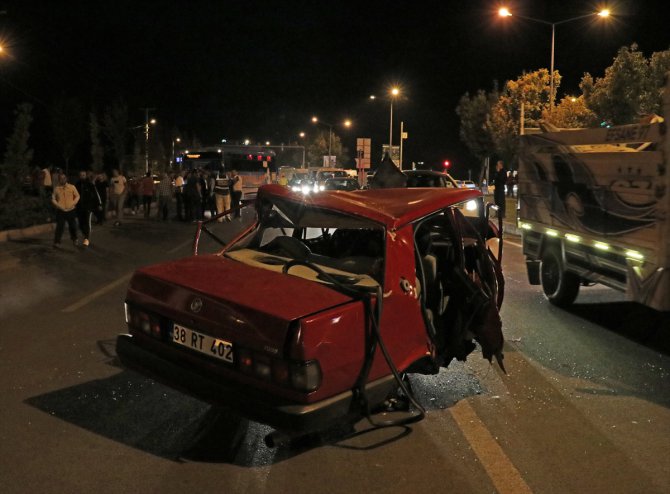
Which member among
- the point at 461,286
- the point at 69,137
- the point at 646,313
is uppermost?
the point at 69,137

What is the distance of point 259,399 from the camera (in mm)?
3857

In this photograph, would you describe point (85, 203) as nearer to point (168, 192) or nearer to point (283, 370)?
point (168, 192)

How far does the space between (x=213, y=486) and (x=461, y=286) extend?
7.37 feet

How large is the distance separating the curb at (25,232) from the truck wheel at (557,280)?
12.9m

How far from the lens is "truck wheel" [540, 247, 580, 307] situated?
9180 mm

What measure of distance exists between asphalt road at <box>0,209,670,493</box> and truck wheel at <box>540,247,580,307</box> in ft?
4.49

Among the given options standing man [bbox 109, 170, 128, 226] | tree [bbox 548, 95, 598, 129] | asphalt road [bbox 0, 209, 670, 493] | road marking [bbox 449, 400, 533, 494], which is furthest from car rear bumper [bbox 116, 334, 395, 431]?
tree [bbox 548, 95, 598, 129]

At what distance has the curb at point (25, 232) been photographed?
17095mm

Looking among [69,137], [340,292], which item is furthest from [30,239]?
[69,137]

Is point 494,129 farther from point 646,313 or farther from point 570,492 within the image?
point 570,492

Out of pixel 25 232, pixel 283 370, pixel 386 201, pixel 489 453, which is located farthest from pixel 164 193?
pixel 283 370

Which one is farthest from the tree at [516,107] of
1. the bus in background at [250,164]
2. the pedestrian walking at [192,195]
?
the pedestrian walking at [192,195]

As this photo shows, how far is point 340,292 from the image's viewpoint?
4168mm

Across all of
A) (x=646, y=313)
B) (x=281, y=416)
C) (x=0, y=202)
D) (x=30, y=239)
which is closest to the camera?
(x=281, y=416)
